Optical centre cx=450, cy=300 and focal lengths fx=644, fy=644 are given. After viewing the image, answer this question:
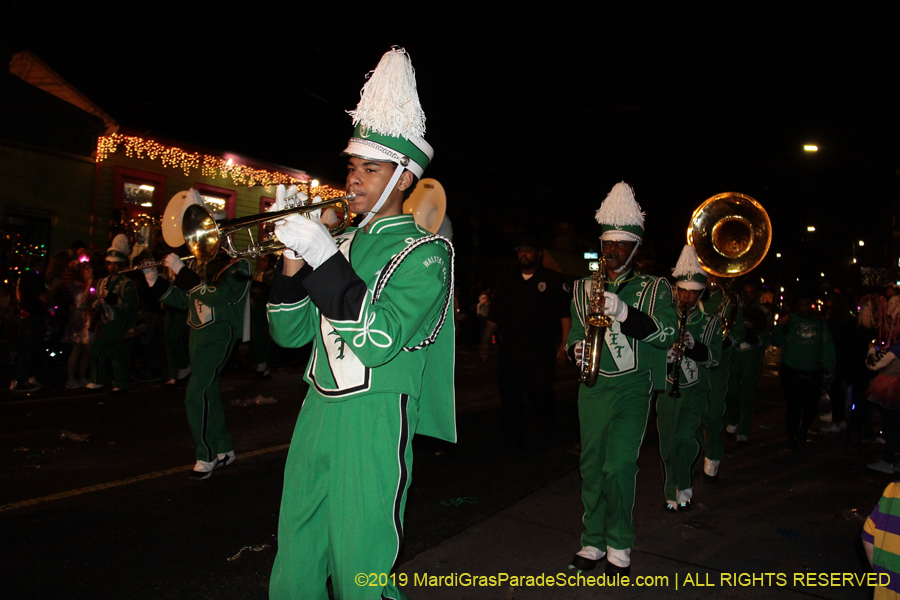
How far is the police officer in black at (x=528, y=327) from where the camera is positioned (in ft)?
24.9

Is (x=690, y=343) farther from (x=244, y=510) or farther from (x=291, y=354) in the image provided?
(x=291, y=354)

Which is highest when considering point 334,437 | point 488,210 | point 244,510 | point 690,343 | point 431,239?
point 488,210

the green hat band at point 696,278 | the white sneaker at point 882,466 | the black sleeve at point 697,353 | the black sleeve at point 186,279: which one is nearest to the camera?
the black sleeve at point 697,353

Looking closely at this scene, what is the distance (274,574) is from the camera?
234 centimetres

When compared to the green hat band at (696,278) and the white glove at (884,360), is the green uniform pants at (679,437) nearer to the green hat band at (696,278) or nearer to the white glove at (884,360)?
the green hat band at (696,278)

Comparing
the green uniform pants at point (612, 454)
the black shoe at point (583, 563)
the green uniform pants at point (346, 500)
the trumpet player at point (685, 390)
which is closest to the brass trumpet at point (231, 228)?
the green uniform pants at point (346, 500)

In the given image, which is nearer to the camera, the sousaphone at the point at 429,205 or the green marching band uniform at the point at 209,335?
the sousaphone at the point at 429,205

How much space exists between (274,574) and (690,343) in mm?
4167

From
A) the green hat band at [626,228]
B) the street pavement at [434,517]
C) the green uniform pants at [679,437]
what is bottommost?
the street pavement at [434,517]

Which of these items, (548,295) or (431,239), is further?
(548,295)

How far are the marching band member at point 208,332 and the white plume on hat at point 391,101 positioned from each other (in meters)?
3.31

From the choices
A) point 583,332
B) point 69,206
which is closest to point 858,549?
point 583,332

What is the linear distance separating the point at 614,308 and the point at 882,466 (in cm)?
541

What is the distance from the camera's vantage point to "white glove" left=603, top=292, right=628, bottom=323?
401 centimetres
